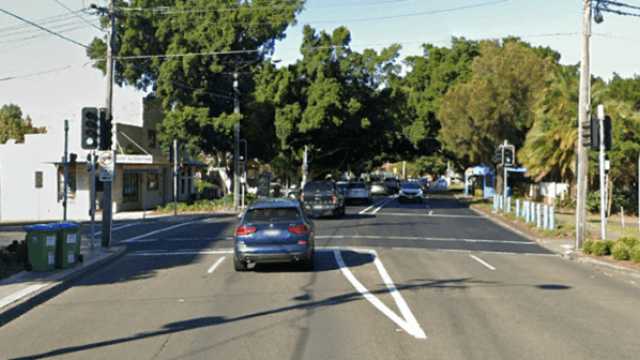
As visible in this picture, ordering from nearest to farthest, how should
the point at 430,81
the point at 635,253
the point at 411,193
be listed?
the point at 635,253, the point at 411,193, the point at 430,81

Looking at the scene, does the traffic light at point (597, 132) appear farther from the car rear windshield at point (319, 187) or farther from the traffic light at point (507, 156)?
the car rear windshield at point (319, 187)

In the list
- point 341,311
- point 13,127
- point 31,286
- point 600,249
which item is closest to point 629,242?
point 600,249

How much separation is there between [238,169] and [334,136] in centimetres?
1228

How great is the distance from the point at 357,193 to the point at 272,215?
34110mm

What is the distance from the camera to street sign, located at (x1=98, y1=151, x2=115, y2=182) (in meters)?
20.1

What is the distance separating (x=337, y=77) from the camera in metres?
50.2

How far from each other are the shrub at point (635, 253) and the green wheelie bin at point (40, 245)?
1333 centimetres

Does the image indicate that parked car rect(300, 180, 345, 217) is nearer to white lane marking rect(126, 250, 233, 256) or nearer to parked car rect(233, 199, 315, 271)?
white lane marking rect(126, 250, 233, 256)

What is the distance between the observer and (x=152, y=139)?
48.6 meters

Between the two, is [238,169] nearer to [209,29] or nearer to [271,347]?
[209,29]

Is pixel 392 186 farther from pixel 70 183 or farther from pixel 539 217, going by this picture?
pixel 539 217

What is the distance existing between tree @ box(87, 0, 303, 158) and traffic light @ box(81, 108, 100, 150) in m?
22.1

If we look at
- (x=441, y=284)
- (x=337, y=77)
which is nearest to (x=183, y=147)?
(x=337, y=77)

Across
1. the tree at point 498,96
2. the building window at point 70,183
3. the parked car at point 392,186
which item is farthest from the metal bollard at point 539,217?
the parked car at point 392,186
